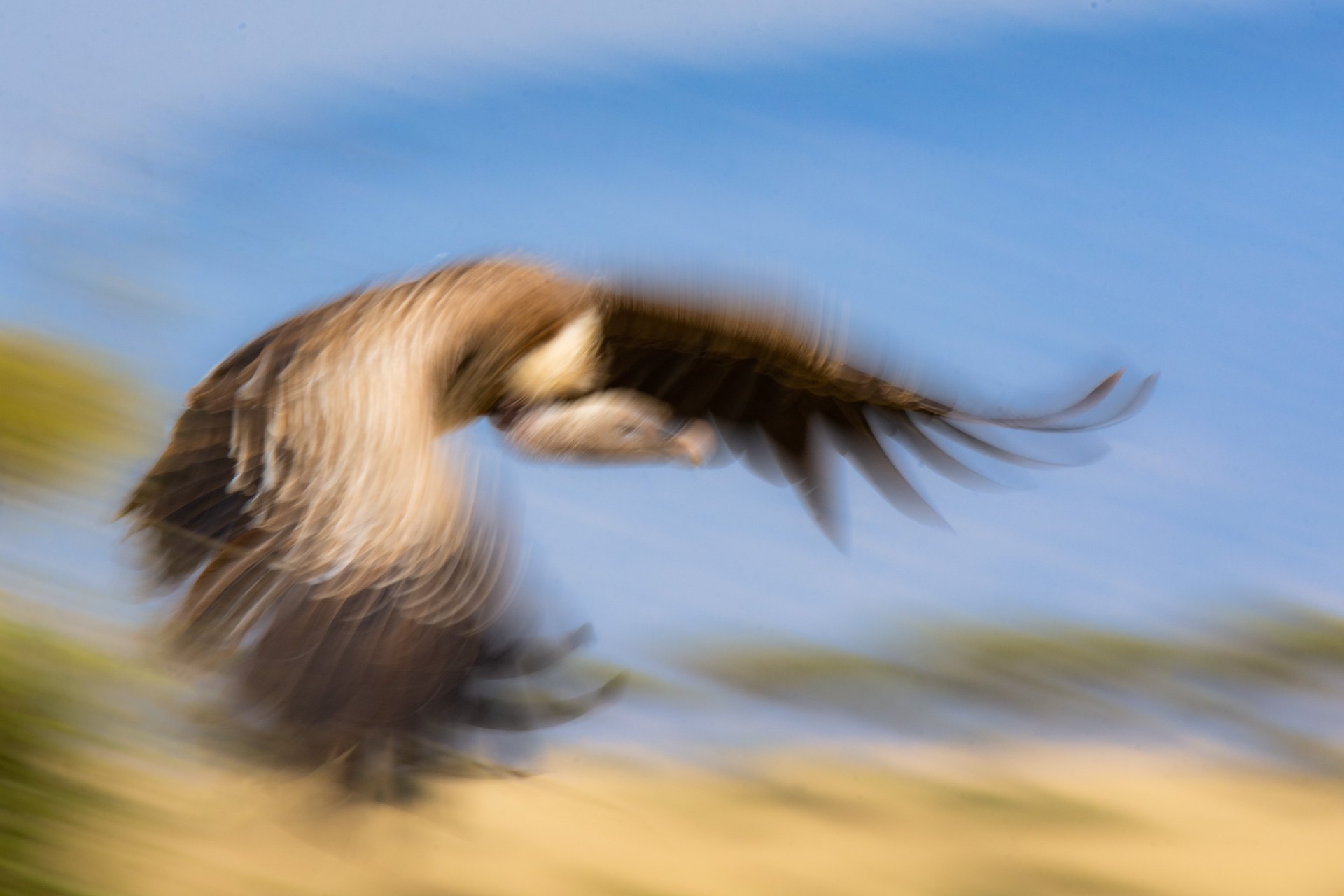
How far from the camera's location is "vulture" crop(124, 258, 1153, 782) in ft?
3.98

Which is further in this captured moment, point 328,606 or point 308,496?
point 308,496

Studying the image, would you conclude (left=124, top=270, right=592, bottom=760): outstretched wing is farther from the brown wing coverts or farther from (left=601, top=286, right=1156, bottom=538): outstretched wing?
(left=601, top=286, right=1156, bottom=538): outstretched wing

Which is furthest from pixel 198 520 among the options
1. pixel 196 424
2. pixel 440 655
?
pixel 440 655

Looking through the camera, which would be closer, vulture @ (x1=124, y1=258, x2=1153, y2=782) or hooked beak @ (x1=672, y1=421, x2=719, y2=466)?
vulture @ (x1=124, y1=258, x2=1153, y2=782)

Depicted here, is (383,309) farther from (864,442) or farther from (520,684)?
(864,442)

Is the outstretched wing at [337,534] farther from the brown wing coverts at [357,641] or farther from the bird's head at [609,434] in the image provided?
the bird's head at [609,434]

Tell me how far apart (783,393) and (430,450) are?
2.61 ft

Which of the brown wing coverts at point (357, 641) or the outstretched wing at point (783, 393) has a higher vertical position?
the outstretched wing at point (783, 393)

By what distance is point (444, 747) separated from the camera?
121 centimetres

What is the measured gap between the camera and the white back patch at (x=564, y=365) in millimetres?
1856

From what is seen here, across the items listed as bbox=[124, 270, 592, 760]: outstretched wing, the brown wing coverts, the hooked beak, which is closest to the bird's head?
the hooked beak

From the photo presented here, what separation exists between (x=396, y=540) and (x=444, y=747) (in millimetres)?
257

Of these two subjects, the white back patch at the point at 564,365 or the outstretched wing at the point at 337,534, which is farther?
the white back patch at the point at 564,365

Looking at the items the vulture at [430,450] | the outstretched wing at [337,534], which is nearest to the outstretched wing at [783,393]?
the vulture at [430,450]
